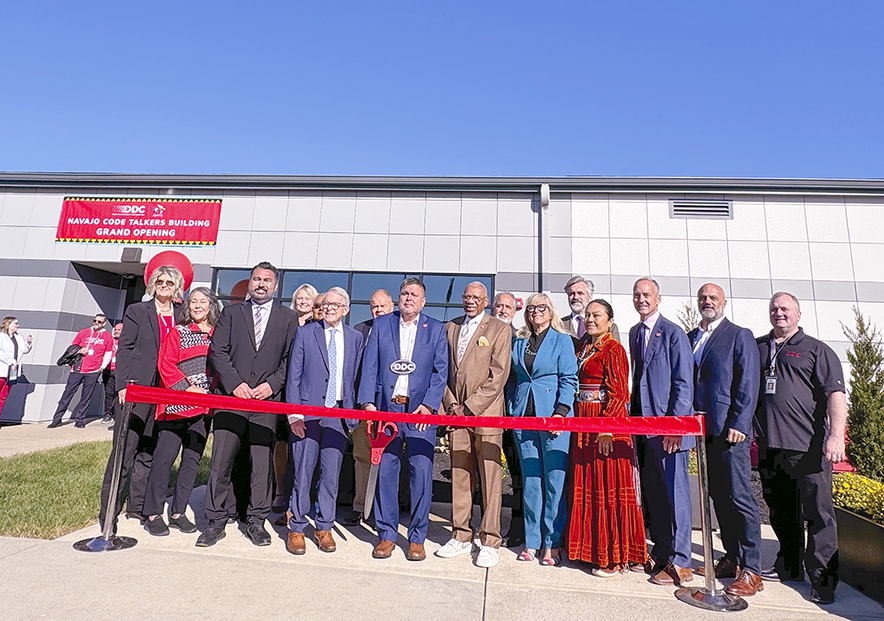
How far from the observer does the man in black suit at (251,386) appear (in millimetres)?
4020

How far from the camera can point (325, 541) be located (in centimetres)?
386

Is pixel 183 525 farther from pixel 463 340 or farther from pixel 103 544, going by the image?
pixel 463 340

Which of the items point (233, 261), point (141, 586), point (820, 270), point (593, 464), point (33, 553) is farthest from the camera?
point (233, 261)

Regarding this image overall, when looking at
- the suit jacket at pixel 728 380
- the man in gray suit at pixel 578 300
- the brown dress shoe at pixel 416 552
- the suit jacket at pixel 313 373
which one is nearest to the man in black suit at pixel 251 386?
the suit jacket at pixel 313 373

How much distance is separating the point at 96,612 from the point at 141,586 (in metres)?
0.37

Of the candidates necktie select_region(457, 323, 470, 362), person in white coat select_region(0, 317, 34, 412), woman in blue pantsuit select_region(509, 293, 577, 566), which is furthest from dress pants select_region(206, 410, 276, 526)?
person in white coat select_region(0, 317, 34, 412)

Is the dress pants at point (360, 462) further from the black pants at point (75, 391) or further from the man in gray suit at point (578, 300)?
the black pants at point (75, 391)

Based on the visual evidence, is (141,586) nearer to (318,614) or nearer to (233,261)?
(318,614)

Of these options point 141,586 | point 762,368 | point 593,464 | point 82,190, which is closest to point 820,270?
point 762,368

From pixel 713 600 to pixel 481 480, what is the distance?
5.51 ft

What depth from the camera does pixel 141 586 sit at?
2992mm

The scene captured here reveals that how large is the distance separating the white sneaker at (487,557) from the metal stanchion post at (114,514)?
102 inches

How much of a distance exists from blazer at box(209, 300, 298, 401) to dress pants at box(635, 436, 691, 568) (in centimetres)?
303

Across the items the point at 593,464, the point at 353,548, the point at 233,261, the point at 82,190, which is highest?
the point at 82,190
